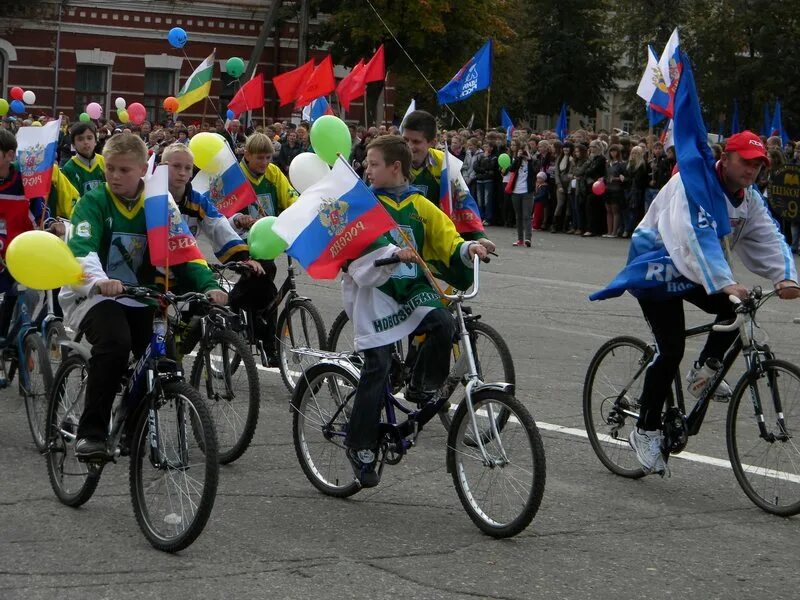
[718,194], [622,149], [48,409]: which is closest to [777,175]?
[622,149]

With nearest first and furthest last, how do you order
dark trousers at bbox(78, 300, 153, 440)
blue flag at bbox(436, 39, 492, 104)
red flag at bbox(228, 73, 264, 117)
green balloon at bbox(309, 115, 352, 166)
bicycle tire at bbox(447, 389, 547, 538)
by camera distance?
bicycle tire at bbox(447, 389, 547, 538)
dark trousers at bbox(78, 300, 153, 440)
green balloon at bbox(309, 115, 352, 166)
blue flag at bbox(436, 39, 492, 104)
red flag at bbox(228, 73, 264, 117)

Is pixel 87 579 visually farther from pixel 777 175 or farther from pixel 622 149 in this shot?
pixel 622 149

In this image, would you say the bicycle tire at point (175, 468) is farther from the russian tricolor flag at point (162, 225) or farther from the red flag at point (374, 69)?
the red flag at point (374, 69)

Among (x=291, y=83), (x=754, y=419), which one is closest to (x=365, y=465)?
(x=754, y=419)

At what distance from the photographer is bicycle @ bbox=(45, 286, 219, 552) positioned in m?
5.64

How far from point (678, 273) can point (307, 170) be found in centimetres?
222

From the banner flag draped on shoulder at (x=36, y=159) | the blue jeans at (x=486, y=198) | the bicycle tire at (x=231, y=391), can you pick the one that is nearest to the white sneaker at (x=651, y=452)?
the bicycle tire at (x=231, y=391)

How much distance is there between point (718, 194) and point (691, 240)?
0.30 m

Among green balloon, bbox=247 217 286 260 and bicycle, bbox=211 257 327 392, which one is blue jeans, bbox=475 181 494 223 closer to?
bicycle, bbox=211 257 327 392

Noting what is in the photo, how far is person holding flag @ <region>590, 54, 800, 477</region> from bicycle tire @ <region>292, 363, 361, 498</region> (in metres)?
1.41

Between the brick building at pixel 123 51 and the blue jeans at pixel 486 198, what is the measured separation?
21.6m

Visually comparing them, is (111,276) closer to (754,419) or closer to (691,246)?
(691,246)

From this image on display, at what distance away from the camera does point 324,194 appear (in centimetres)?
632

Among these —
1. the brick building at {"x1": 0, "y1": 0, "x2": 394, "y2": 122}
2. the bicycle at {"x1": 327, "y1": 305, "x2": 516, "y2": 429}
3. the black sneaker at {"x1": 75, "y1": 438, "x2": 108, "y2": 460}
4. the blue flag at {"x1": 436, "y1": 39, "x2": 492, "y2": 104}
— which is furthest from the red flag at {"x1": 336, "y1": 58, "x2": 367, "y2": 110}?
the brick building at {"x1": 0, "y1": 0, "x2": 394, "y2": 122}
